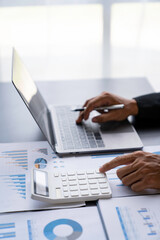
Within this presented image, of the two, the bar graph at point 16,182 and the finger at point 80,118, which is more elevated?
the finger at point 80,118

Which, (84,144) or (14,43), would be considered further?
(14,43)

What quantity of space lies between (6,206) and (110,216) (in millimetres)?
281

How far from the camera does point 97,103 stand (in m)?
1.49

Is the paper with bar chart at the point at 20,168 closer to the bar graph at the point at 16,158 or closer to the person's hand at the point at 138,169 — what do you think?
the bar graph at the point at 16,158

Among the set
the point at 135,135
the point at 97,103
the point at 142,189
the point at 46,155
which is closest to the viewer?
the point at 142,189

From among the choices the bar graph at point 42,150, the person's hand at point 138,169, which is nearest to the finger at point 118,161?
the person's hand at point 138,169

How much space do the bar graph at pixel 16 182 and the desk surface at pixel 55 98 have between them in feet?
0.69

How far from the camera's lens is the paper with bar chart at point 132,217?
954mm

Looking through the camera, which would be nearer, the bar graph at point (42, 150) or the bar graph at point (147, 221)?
the bar graph at point (147, 221)

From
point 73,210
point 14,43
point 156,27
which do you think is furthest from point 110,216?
point 156,27

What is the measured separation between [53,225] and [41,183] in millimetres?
140

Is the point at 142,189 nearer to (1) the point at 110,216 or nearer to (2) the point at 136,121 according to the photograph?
(1) the point at 110,216

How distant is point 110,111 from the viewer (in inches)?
57.7

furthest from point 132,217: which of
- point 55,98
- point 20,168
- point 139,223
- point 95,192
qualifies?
point 55,98
